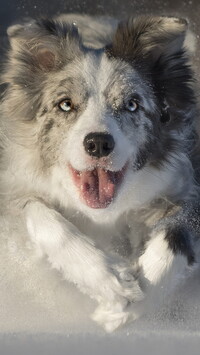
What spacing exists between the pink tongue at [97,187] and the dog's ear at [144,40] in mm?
831

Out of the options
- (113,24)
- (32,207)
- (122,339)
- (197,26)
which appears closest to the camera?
(122,339)

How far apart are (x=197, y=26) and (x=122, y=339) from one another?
12.7 ft

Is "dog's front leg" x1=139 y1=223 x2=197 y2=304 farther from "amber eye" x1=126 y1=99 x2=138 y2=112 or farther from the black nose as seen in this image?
"amber eye" x1=126 y1=99 x2=138 y2=112

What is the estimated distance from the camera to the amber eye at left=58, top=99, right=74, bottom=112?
196 inches

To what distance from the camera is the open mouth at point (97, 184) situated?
4867 mm

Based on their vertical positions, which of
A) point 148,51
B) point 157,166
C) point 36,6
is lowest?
point 36,6

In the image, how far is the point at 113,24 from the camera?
6.39 m

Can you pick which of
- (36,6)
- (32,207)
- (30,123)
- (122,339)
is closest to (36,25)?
(30,123)

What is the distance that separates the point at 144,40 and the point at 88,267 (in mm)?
1472

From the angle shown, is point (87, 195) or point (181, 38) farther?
point (181, 38)

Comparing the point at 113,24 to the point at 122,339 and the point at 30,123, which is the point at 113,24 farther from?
the point at 122,339

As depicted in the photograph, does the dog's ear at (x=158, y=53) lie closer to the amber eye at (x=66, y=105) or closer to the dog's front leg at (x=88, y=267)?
the amber eye at (x=66, y=105)

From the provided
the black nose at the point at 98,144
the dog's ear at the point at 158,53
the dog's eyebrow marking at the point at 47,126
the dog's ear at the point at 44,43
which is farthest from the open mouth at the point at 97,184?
the dog's ear at the point at 44,43

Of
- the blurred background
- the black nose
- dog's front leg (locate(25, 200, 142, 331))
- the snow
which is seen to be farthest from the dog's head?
the blurred background
